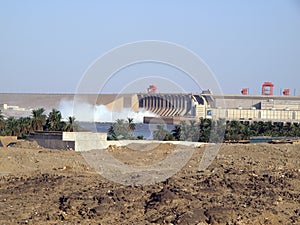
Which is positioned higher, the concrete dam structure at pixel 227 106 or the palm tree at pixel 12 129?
the concrete dam structure at pixel 227 106

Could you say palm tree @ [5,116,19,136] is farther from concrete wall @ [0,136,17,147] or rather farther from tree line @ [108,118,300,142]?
concrete wall @ [0,136,17,147]

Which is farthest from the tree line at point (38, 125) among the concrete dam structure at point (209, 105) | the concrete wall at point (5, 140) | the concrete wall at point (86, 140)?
the concrete dam structure at point (209, 105)

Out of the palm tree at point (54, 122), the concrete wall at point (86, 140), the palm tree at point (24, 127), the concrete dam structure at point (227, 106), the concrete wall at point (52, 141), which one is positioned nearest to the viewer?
the concrete wall at point (86, 140)

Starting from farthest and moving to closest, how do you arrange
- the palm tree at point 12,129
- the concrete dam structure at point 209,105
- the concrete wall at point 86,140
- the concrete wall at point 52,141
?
1. the concrete dam structure at point 209,105
2. the palm tree at point 12,129
3. the concrete wall at point 52,141
4. the concrete wall at point 86,140

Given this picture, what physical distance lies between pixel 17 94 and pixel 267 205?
341ft

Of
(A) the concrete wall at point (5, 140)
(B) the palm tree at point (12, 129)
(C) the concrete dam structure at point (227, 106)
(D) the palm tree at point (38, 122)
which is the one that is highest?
(C) the concrete dam structure at point (227, 106)

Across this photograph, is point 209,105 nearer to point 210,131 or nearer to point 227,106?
point 227,106

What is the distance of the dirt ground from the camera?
1160cm

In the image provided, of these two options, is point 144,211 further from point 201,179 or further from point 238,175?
point 238,175

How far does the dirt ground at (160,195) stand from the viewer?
11602 mm

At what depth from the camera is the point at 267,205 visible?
1232cm

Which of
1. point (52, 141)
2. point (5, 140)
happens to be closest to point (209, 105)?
point (5, 140)

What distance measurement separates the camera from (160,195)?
41.6ft

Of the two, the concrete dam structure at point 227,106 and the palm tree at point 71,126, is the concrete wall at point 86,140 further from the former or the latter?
the concrete dam structure at point 227,106
